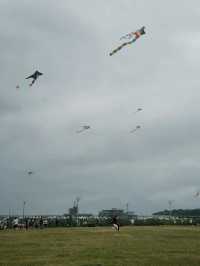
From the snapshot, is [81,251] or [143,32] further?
[81,251]

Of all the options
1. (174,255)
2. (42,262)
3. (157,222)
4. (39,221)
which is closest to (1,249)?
(42,262)

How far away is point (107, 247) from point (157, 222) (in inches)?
2414

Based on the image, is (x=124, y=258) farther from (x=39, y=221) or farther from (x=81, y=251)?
(x=39, y=221)

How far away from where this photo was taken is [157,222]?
92938 millimetres

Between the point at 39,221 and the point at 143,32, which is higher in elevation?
the point at 143,32

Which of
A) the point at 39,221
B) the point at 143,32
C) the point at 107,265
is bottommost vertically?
the point at 107,265

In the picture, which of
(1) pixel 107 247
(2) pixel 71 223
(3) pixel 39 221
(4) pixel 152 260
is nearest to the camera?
(4) pixel 152 260

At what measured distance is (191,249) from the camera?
106ft

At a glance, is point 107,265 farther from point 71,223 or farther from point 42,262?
point 71,223

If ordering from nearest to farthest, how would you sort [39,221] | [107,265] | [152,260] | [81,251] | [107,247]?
[107,265] < [152,260] < [81,251] < [107,247] < [39,221]

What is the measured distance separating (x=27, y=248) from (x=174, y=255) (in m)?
9.70

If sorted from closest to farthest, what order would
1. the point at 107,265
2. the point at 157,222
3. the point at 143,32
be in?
1. the point at 107,265
2. the point at 143,32
3. the point at 157,222

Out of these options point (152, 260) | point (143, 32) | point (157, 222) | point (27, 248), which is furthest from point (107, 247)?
point (157, 222)

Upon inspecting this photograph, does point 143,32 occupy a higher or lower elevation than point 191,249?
higher
